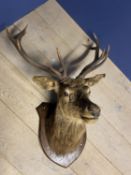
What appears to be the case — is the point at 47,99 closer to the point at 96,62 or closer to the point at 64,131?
the point at 64,131

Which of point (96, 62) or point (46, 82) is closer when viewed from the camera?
point (46, 82)

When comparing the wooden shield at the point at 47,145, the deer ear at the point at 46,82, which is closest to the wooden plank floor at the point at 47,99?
the wooden shield at the point at 47,145

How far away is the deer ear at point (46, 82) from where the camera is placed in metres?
1.48

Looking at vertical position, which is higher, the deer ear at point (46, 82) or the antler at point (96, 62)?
the deer ear at point (46, 82)

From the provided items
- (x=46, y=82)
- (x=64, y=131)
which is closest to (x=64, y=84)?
(x=46, y=82)

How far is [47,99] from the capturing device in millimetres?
1660

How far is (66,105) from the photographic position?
150 centimetres

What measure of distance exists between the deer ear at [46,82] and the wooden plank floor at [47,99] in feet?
0.41

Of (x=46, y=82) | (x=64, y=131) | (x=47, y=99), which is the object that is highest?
(x=46, y=82)

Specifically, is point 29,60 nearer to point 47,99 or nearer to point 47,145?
point 47,99

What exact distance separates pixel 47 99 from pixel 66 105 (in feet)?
0.61

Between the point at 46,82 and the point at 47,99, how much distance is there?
0.18 m

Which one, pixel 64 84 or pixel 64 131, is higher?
pixel 64 84

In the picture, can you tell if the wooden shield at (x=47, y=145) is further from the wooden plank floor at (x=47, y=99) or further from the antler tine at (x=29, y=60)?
the antler tine at (x=29, y=60)
